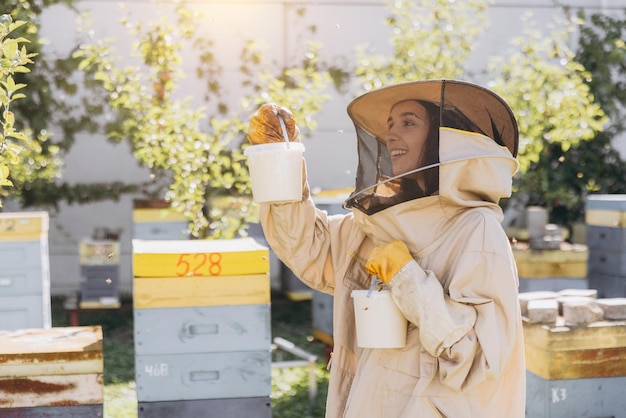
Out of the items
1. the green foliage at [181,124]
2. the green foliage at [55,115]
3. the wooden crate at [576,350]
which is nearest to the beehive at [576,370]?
the wooden crate at [576,350]

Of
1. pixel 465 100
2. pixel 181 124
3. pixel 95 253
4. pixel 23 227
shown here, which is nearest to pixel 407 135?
pixel 465 100

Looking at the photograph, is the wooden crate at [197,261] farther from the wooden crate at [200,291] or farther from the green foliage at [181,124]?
the green foliage at [181,124]

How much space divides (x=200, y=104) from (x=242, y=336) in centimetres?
510

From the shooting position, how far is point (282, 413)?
4.54 meters

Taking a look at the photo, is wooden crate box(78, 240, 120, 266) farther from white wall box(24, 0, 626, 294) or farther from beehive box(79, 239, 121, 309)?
white wall box(24, 0, 626, 294)

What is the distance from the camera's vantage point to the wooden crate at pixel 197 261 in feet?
10.3

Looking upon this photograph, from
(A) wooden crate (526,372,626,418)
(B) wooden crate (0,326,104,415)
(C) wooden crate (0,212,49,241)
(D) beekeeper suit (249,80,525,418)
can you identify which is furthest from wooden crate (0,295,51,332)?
(D) beekeeper suit (249,80,525,418)

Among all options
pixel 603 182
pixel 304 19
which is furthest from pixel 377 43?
pixel 603 182

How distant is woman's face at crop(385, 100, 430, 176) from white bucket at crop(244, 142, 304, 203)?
0.76ft

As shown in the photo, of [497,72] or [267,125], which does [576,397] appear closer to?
[267,125]

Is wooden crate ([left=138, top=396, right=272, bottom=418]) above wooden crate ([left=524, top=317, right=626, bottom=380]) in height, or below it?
below

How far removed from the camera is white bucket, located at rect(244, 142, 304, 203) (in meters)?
2.01

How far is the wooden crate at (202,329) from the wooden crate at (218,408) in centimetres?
20

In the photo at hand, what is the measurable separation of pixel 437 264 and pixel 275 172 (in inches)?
17.0
